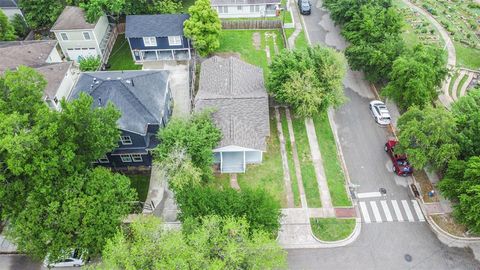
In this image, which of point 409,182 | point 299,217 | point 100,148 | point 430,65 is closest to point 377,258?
point 299,217

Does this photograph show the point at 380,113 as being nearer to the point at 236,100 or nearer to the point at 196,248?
the point at 236,100

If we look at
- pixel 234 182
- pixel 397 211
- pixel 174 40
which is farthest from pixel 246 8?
pixel 397 211

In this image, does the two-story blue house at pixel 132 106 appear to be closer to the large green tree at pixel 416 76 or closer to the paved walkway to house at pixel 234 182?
the paved walkway to house at pixel 234 182

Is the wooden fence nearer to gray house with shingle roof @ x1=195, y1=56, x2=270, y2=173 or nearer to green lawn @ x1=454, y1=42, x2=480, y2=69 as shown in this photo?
gray house with shingle roof @ x1=195, y1=56, x2=270, y2=173

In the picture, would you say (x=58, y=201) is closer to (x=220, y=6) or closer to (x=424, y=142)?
(x=424, y=142)

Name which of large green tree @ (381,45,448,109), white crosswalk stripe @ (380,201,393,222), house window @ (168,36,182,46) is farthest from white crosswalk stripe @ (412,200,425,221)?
house window @ (168,36,182,46)

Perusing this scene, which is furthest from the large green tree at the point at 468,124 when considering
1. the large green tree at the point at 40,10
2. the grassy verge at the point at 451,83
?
the large green tree at the point at 40,10
